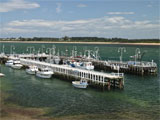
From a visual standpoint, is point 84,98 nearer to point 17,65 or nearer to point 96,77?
point 96,77

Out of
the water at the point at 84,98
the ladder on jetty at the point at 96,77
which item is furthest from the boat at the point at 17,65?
the water at the point at 84,98

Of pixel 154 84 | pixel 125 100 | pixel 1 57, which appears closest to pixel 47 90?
pixel 125 100

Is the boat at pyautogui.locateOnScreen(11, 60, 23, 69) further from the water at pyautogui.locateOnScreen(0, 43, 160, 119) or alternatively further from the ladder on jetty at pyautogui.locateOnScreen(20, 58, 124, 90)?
the water at pyautogui.locateOnScreen(0, 43, 160, 119)

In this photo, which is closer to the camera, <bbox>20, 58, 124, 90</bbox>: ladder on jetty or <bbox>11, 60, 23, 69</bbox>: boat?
<bbox>20, 58, 124, 90</bbox>: ladder on jetty

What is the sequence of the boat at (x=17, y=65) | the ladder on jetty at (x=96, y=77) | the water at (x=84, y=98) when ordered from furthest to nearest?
the boat at (x=17, y=65) < the ladder on jetty at (x=96, y=77) < the water at (x=84, y=98)

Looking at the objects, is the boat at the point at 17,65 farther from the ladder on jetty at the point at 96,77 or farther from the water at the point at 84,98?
the water at the point at 84,98

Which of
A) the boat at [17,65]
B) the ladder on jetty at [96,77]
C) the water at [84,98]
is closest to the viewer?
the water at [84,98]

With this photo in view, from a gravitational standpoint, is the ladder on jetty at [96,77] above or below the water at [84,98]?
above

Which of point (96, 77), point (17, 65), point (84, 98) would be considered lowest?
point (84, 98)

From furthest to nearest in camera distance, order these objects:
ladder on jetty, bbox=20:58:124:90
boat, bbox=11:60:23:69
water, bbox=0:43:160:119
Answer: boat, bbox=11:60:23:69, ladder on jetty, bbox=20:58:124:90, water, bbox=0:43:160:119


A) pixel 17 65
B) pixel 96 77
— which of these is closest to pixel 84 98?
pixel 96 77

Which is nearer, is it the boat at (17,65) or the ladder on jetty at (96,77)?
the ladder on jetty at (96,77)

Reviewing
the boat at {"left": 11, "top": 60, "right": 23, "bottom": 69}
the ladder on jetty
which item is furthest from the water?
the boat at {"left": 11, "top": 60, "right": 23, "bottom": 69}

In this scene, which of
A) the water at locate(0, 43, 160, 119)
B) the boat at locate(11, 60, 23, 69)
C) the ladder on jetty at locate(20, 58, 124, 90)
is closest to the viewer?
the water at locate(0, 43, 160, 119)
